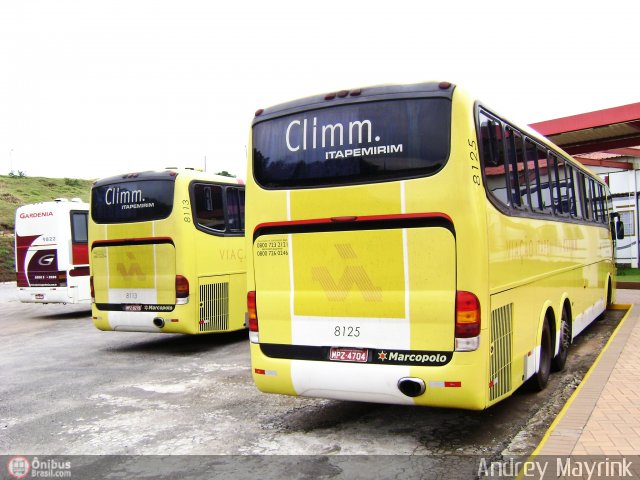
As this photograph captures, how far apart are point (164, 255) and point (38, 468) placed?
5765 millimetres

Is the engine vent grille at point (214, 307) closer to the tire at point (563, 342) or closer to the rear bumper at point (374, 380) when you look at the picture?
the rear bumper at point (374, 380)

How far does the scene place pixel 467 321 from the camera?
5113 mm

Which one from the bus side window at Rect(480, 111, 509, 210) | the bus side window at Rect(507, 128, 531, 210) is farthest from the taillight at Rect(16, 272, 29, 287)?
the bus side window at Rect(480, 111, 509, 210)

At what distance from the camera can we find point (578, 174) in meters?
10.4

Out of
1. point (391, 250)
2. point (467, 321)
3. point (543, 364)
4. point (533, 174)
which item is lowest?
point (543, 364)

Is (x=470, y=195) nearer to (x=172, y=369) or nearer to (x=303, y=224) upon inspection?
(x=303, y=224)

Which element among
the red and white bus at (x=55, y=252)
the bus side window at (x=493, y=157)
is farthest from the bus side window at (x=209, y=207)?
the red and white bus at (x=55, y=252)

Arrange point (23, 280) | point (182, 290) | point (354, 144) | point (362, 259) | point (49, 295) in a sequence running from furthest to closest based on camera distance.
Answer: point (23, 280), point (49, 295), point (182, 290), point (354, 144), point (362, 259)

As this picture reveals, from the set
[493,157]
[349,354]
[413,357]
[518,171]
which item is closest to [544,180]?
[518,171]

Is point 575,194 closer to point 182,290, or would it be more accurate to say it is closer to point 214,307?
point 214,307

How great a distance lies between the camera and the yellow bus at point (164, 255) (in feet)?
35.1

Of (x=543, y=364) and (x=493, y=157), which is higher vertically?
(x=493, y=157)

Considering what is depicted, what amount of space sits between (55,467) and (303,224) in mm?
3048

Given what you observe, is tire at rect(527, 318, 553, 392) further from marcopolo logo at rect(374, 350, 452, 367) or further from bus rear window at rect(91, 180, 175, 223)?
bus rear window at rect(91, 180, 175, 223)
